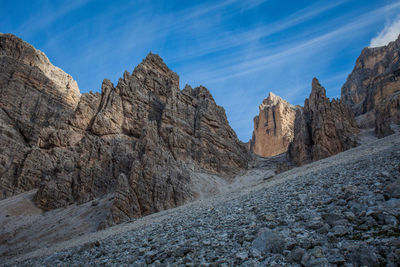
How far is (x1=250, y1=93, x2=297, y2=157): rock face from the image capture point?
11225cm

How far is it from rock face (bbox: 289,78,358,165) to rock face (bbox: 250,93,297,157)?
3559 cm

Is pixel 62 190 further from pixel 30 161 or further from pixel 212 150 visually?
pixel 212 150

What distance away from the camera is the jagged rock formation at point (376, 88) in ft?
210

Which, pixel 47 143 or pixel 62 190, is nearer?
pixel 62 190

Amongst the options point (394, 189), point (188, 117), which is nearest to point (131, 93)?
point (188, 117)

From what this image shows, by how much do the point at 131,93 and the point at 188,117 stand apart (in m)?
17.0

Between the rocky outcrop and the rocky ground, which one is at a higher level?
the rocky outcrop

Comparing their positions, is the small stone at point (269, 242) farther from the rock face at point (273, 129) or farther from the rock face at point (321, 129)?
the rock face at point (273, 129)

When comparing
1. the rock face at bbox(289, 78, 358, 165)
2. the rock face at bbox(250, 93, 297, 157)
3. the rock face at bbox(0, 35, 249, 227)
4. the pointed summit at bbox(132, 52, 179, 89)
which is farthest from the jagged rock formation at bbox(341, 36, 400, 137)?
the pointed summit at bbox(132, 52, 179, 89)

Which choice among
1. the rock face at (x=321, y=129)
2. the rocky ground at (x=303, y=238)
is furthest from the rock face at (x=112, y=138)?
the rocky ground at (x=303, y=238)

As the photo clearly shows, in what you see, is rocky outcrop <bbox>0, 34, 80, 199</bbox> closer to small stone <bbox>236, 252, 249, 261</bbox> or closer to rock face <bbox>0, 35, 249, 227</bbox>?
rock face <bbox>0, 35, 249, 227</bbox>

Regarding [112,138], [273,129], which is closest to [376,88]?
[273,129]

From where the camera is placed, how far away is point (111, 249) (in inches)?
484

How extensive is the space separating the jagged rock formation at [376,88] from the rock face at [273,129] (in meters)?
25.9
